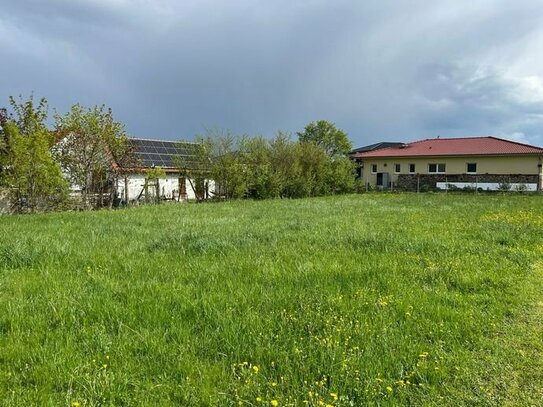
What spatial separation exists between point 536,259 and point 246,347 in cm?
590

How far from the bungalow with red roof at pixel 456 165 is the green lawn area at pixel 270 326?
3145cm

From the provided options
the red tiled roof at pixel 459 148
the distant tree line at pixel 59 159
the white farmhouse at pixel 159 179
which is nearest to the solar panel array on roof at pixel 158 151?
the white farmhouse at pixel 159 179

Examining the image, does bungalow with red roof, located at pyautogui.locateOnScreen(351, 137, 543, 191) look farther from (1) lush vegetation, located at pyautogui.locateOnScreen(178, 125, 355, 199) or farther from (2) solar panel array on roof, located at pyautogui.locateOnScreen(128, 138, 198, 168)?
(2) solar panel array on roof, located at pyautogui.locateOnScreen(128, 138, 198, 168)

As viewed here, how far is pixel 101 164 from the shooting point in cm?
2195

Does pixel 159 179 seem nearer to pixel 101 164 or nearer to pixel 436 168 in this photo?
pixel 101 164

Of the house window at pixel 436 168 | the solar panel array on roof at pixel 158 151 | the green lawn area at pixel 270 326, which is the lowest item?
the green lawn area at pixel 270 326

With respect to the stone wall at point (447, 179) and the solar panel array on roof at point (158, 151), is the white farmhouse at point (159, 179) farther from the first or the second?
the stone wall at point (447, 179)

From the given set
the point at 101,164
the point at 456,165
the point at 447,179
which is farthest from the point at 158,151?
the point at 456,165

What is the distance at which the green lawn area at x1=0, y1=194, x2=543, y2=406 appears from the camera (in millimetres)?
2961

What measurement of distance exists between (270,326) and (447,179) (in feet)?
123

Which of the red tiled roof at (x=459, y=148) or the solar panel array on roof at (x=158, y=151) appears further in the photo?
the red tiled roof at (x=459, y=148)

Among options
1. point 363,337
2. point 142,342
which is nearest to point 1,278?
point 142,342

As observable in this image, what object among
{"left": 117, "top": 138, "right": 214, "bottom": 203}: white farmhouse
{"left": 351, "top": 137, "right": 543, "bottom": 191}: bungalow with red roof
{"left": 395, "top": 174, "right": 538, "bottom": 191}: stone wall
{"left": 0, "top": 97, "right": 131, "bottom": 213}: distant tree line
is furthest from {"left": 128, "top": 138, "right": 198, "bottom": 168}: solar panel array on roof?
{"left": 395, "top": 174, "right": 538, "bottom": 191}: stone wall

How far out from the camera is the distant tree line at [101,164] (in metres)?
17.9
